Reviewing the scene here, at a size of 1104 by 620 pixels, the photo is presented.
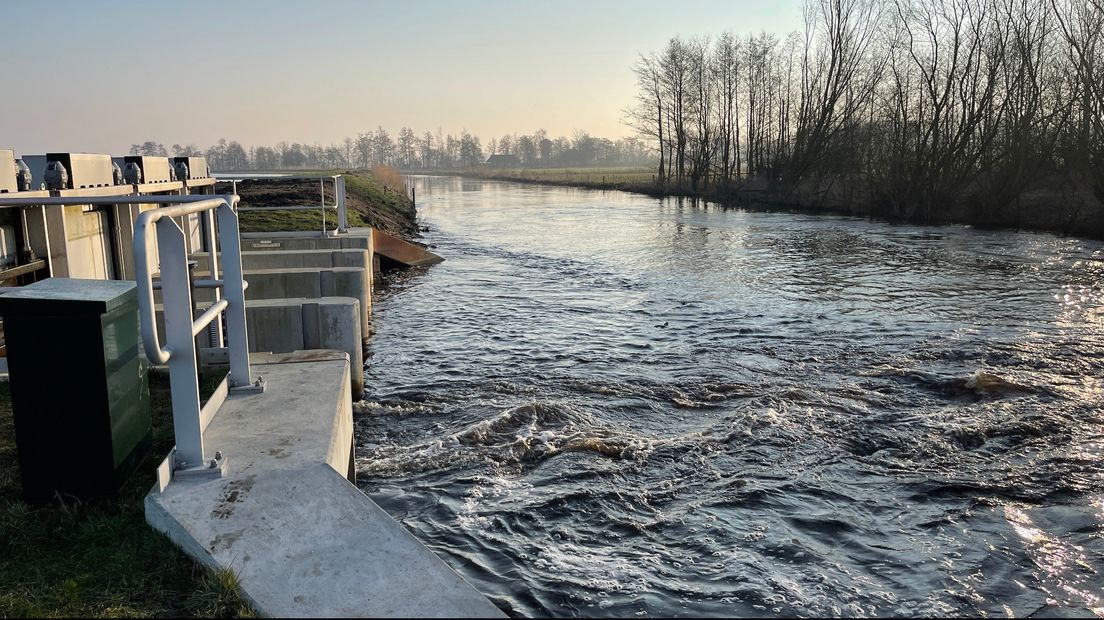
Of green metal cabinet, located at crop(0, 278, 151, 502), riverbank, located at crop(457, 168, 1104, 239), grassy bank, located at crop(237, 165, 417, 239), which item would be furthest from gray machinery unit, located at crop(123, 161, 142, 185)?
riverbank, located at crop(457, 168, 1104, 239)

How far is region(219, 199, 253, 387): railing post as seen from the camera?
555cm

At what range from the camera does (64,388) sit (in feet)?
15.4

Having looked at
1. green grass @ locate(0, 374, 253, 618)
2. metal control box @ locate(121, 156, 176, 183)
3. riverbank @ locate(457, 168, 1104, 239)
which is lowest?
green grass @ locate(0, 374, 253, 618)

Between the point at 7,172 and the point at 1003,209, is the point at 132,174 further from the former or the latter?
the point at 1003,209

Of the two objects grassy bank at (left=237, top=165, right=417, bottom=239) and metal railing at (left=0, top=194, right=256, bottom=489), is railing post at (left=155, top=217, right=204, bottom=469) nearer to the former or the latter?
metal railing at (left=0, top=194, right=256, bottom=489)

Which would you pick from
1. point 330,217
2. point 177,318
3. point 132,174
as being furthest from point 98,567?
point 330,217

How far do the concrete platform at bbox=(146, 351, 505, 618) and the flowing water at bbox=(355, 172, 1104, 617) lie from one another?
144cm

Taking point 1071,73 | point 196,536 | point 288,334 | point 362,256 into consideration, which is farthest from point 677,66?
point 196,536

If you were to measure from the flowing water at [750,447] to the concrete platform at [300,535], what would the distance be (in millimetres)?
1442

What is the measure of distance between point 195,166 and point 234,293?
44.0 feet

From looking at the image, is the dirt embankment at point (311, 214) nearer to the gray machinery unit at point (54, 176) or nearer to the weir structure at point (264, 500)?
the gray machinery unit at point (54, 176)

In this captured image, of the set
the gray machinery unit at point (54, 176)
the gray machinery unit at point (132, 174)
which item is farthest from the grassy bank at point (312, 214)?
the gray machinery unit at point (54, 176)

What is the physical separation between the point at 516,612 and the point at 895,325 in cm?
1108

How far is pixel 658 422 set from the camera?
8992 millimetres
